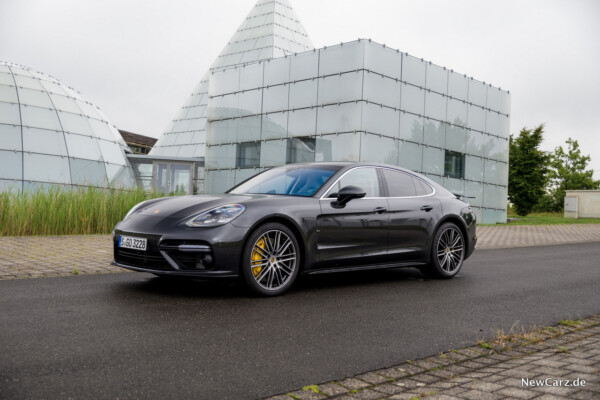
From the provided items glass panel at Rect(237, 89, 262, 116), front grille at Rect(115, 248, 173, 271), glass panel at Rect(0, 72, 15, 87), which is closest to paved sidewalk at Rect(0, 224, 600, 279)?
front grille at Rect(115, 248, 173, 271)

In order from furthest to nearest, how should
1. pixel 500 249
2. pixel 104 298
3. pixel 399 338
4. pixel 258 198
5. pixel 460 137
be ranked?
pixel 460 137 < pixel 500 249 < pixel 258 198 < pixel 104 298 < pixel 399 338

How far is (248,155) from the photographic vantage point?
2617cm

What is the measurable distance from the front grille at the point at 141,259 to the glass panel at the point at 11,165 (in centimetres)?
2632

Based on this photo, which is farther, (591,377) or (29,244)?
(29,244)

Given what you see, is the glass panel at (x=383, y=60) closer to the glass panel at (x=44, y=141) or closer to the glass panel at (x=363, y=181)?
the glass panel at (x=363, y=181)

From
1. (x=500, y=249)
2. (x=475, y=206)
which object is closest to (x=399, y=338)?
(x=500, y=249)

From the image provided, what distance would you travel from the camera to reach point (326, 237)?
20.7 ft

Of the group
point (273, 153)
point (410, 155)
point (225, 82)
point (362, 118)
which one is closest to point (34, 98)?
point (225, 82)

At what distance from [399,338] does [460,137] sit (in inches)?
939

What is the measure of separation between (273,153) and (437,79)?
7.98 meters

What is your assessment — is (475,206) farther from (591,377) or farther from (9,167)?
(591,377)

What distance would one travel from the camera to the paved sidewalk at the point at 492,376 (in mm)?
3133

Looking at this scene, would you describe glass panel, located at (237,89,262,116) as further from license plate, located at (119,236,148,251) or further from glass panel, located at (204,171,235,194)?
license plate, located at (119,236,148,251)

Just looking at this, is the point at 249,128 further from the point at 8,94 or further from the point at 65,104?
the point at 8,94
